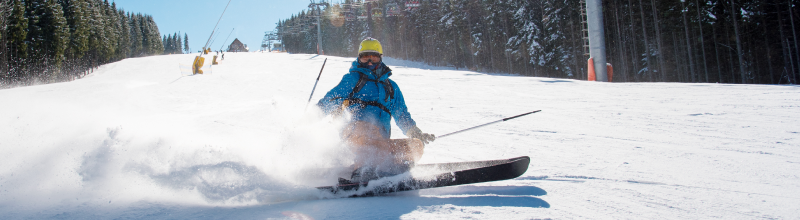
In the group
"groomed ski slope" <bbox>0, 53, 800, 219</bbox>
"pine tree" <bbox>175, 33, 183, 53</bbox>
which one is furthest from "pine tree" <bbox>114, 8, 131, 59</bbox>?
"pine tree" <bbox>175, 33, 183, 53</bbox>

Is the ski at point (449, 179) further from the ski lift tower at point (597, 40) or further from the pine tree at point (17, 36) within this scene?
the pine tree at point (17, 36)

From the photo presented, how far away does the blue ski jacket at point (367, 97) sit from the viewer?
3.52 m

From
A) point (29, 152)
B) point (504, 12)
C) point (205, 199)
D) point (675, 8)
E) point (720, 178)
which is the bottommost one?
point (720, 178)

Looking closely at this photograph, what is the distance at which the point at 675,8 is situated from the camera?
90.2 feet

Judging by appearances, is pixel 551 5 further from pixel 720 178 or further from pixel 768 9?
pixel 720 178

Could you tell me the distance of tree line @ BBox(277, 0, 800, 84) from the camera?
2267 centimetres

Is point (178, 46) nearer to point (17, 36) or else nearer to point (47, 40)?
point (47, 40)

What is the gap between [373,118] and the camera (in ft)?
11.5

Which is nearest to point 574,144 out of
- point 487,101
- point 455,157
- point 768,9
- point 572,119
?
point 455,157

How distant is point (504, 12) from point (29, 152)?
41.7m

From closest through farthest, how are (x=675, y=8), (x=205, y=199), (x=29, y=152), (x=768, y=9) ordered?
(x=205, y=199), (x=29, y=152), (x=768, y=9), (x=675, y=8)

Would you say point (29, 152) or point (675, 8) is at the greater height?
point (675, 8)

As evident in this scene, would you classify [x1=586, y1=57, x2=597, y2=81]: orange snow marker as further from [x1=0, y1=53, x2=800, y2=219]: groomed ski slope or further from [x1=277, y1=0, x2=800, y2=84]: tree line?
[x1=0, y1=53, x2=800, y2=219]: groomed ski slope

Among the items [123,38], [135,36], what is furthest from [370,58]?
[135,36]
